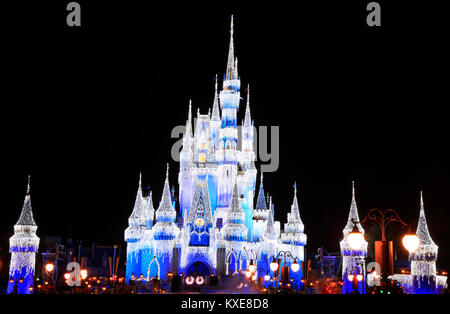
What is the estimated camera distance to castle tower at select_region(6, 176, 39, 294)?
44428 millimetres

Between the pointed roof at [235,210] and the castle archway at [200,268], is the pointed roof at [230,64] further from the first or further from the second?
the castle archway at [200,268]

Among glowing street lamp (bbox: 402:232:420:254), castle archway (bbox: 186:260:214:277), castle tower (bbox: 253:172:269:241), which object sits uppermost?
castle tower (bbox: 253:172:269:241)

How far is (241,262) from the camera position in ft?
181

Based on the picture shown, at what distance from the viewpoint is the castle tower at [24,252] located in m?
44.4

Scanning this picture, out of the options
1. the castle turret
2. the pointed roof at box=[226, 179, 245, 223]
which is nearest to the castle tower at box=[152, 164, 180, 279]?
the pointed roof at box=[226, 179, 245, 223]

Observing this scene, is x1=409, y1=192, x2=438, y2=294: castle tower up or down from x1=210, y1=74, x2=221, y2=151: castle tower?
down

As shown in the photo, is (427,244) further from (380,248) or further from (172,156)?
(172,156)

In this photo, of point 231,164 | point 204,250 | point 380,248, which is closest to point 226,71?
point 231,164

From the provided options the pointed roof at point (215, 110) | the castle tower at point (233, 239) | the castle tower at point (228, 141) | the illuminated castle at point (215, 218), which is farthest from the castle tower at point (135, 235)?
the pointed roof at point (215, 110)

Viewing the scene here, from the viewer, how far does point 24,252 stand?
46125 millimetres

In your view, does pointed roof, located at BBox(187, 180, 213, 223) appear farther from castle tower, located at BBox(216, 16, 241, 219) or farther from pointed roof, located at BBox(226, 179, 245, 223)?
castle tower, located at BBox(216, 16, 241, 219)

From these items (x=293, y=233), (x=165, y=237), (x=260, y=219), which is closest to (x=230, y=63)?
(x=260, y=219)

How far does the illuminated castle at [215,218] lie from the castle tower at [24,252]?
11621 millimetres

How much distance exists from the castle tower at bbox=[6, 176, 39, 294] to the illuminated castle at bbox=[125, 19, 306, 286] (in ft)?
38.1
